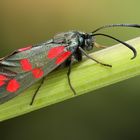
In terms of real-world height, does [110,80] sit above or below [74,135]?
above

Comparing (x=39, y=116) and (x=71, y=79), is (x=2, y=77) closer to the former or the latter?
(x=71, y=79)

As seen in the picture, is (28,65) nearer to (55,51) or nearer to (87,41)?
(55,51)

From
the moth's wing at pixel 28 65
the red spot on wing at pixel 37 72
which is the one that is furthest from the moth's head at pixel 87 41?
the red spot on wing at pixel 37 72

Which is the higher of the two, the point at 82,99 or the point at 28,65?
the point at 28,65

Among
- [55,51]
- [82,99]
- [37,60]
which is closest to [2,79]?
[37,60]

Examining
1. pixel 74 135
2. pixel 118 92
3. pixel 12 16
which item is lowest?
pixel 74 135

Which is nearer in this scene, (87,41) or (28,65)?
(28,65)

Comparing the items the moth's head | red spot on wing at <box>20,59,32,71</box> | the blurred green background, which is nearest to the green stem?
red spot on wing at <box>20,59,32,71</box>

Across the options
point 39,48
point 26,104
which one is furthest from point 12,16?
point 26,104
